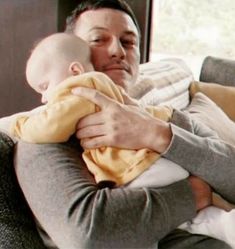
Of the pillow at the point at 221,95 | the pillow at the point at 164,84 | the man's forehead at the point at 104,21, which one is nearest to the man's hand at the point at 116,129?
the man's forehead at the point at 104,21

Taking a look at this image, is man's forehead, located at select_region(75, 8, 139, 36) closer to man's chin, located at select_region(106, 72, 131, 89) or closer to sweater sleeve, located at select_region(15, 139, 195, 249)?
man's chin, located at select_region(106, 72, 131, 89)

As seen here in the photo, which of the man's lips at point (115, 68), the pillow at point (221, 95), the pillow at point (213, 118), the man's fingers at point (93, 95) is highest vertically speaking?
the man's fingers at point (93, 95)

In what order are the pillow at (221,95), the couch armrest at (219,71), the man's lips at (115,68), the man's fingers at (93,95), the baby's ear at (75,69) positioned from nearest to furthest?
the man's fingers at (93,95) < the baby's ear at (75,69) < the man's lips at (115,68) < the pillow at (221,95) < the couch armrest at (219,71)

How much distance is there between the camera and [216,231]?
1.17m

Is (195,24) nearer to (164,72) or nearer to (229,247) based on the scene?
(164,72)

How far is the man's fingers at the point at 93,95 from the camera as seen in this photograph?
118 cm

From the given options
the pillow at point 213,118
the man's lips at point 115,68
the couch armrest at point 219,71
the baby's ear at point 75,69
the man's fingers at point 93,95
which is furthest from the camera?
the couch armrest at point 219,71

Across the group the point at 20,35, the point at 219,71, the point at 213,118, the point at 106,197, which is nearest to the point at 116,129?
the point at 106,197

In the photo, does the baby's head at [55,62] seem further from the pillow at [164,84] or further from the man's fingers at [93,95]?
the pillow at [164,84]

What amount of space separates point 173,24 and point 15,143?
2.33 m

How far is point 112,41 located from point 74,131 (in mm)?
442

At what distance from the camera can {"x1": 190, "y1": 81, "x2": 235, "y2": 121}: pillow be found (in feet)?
7.90

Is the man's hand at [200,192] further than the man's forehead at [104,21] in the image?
No

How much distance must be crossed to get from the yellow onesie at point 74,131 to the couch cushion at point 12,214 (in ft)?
0.29
